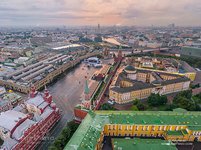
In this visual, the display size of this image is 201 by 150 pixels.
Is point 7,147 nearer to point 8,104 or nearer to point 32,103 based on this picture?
point 32,103

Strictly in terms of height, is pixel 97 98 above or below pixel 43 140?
above

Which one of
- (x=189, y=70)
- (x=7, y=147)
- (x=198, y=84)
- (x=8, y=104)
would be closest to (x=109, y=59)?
(x=189, y=70)

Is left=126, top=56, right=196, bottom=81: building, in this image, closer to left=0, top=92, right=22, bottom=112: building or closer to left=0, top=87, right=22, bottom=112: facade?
left=0, top=92, right=22, bottom=112: building

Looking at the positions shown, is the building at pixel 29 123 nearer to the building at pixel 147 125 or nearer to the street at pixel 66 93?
the street at pixel 66 93

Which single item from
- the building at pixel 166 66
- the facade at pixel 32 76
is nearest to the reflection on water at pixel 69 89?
the facade at pixel 32 76

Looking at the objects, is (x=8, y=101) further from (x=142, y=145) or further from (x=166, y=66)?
(x=166, y=66)

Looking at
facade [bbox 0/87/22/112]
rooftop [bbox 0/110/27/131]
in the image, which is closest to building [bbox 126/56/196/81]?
facade [bbox 0/87/22/112]
